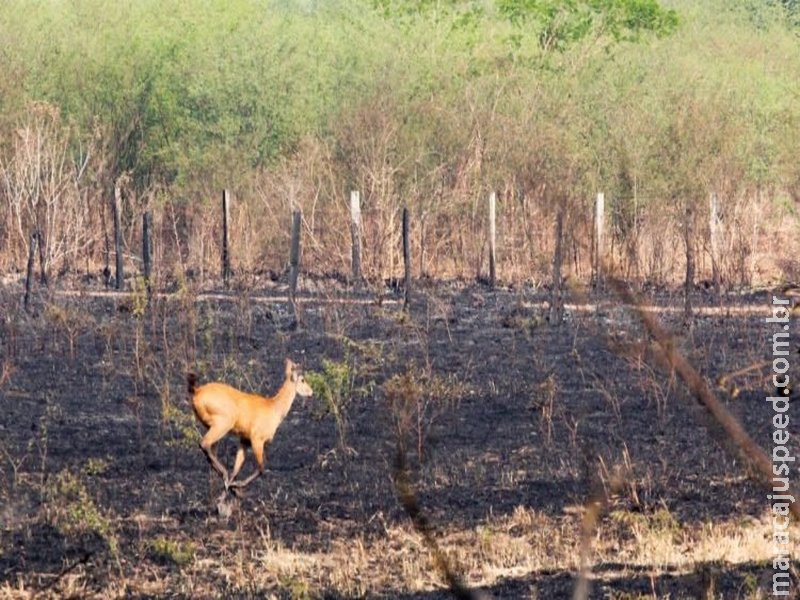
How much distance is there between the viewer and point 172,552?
8430 mm

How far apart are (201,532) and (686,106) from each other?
23.1 meters

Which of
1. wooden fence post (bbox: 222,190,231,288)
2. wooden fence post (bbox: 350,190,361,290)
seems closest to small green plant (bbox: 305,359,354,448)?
wooden fence post (bbox: 222,190,231,288)

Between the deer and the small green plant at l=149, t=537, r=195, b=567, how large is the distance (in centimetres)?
75

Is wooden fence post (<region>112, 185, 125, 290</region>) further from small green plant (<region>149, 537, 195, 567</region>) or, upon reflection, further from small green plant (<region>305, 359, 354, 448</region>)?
small green plant (<region>149, 537, 195, 567</region>)

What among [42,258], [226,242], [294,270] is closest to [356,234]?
[226,242]

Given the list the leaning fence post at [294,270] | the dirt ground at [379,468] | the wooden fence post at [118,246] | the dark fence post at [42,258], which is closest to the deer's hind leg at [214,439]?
the dirt ground at [379,468]

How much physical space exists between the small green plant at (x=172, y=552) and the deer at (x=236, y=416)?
0.75 m

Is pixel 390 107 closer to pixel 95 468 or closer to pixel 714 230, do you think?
pixel 714 230

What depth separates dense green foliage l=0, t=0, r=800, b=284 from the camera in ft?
96.6

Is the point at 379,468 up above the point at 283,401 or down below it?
below

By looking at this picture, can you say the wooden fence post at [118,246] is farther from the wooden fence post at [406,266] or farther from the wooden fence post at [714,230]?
the wooden fence post at [714,230]

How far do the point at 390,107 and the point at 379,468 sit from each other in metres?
20.5

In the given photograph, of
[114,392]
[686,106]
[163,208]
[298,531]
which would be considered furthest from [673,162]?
[298,531]

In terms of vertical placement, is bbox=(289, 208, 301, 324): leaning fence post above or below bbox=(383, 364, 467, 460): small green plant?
above
